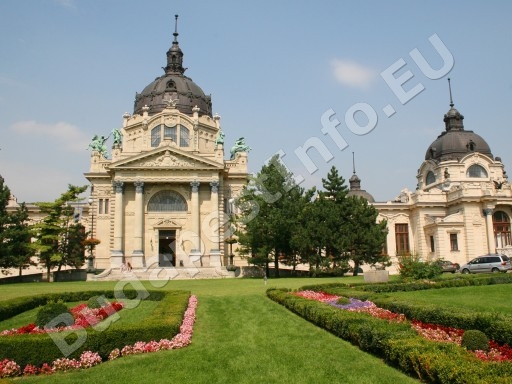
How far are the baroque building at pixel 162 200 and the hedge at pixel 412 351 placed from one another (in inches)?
1338

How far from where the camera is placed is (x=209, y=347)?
40.3 ft

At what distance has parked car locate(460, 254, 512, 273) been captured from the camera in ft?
119

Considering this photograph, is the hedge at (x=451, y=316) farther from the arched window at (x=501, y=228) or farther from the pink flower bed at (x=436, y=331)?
the arched window at (x=501, y=228)

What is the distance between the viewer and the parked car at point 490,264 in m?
36.2

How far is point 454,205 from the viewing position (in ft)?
176

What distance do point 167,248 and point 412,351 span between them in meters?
42.9

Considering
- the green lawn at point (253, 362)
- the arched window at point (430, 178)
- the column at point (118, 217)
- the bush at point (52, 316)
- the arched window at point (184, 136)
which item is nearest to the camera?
the green lawn at point (253, 362)

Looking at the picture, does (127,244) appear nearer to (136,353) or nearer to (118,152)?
(118,152)

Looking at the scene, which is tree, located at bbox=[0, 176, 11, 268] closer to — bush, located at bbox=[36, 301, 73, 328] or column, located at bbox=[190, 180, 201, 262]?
column, located at bbox=[190, 180, 201, 262]

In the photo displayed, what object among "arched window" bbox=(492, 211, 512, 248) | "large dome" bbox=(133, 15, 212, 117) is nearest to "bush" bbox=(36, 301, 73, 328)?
"large dome" bbox=(133, 15, 212, 117)

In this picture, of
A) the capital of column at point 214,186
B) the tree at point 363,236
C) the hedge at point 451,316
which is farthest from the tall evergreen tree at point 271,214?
the hedge at point 451,316

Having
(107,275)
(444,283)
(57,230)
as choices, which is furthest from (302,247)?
(57,230)

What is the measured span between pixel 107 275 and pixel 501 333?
37482 millimetres

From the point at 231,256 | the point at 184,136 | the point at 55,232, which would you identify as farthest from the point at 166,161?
the point at 55,232
